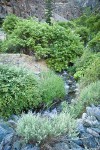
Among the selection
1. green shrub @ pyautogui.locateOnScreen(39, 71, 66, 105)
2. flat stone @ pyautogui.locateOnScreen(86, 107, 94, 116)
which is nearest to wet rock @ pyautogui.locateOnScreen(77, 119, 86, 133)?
flat stone @ pyautogui.locateOnScreen(86, 107, 94, 116)

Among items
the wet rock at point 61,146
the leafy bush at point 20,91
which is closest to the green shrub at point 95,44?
the leafy bush at point 20,91

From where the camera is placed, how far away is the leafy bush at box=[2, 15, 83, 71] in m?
9.48

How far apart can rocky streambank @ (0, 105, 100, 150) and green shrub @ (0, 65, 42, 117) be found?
85cm

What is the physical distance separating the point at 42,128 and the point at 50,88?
260cm

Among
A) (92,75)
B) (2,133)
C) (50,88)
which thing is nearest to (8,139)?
(2,133)

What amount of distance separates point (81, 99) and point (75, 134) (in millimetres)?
1624

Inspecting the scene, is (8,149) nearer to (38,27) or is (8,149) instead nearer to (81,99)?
(81,99)

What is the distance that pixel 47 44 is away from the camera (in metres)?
9.89

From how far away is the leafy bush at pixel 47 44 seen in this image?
9.48m

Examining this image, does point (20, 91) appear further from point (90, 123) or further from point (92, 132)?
point (92, 132)

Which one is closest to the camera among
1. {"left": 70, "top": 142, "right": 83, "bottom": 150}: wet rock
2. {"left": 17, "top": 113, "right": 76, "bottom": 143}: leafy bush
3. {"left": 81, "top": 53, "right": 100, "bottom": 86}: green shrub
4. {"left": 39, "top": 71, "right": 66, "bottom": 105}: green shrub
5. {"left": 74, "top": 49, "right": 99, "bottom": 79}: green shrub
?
{"left": 17, "top": 113, "right": 76, "bottom": 143}: leafy bush

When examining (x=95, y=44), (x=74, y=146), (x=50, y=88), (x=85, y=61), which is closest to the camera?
(x=74, y=146)

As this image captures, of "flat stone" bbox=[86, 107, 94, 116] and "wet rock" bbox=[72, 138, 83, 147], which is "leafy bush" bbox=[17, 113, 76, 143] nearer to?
"wet rock" bbox=[72, 138, 83, 147]

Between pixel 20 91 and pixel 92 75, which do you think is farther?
pixel 92 75
